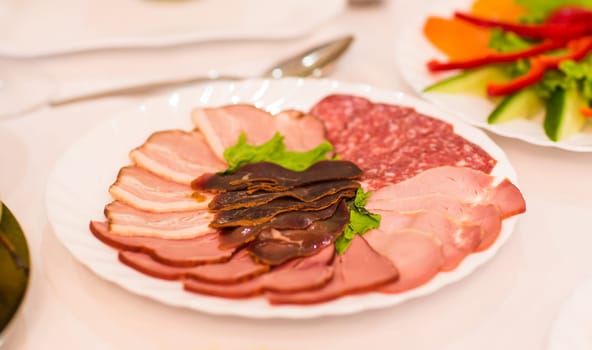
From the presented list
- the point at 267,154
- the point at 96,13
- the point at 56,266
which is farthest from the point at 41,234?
the point at 96,13

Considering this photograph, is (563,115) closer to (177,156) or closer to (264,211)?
(264,211)

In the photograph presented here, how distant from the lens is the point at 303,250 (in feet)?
3.57

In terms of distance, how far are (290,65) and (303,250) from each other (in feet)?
2.99

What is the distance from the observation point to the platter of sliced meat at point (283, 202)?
1045mm

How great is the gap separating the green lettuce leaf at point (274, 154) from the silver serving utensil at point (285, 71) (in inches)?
17.9

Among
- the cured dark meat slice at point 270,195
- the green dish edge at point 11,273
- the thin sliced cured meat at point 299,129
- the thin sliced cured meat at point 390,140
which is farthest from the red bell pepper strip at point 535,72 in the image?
the green dish edge at point 11,273

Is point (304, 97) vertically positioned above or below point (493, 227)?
above

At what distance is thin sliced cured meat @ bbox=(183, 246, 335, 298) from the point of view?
3.35 ft

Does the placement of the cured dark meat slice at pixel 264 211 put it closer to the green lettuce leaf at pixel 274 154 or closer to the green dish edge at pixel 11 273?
the green lettuce leaf at pixel 274 154

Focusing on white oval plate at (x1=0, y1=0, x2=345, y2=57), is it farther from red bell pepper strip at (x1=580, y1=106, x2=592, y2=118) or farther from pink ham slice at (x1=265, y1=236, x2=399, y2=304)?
pink ham slice at (x1=265, y1=236, x2=399, y2=304)

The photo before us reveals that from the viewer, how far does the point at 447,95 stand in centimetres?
Answer: 168

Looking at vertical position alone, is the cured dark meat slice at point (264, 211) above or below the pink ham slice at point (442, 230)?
above

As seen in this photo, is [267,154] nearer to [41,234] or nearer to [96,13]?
[41,234]

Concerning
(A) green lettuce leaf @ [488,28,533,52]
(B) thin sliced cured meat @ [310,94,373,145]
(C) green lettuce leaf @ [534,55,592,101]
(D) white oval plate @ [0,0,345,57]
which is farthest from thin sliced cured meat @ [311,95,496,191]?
(D) white oval plate @ [0,0,345,57]
